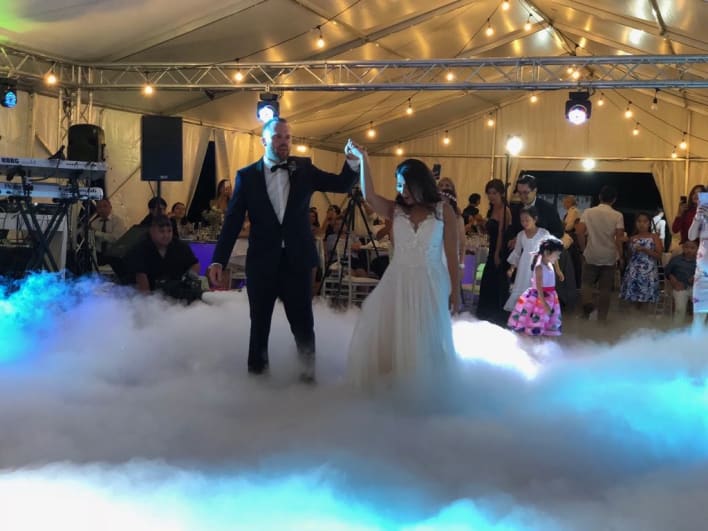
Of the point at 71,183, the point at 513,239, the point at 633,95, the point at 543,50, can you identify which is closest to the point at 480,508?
the point at 513,239

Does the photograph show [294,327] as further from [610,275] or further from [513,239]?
[610,275]

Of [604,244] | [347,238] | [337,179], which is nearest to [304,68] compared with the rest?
[347,238]

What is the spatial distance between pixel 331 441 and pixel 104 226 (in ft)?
24.6

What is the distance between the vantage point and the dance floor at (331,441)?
7.89 feet

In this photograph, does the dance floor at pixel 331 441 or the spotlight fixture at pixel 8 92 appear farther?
the spotlight fixture at pixel 8 92

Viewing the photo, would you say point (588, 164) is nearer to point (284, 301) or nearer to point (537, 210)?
point (537, 210)

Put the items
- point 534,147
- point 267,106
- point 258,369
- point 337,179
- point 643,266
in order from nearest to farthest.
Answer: point 337,179 < point 258,369 < point 643,266 < point 267,106 < point 534,147

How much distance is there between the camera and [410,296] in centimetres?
387

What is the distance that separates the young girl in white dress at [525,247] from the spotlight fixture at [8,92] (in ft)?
19.2

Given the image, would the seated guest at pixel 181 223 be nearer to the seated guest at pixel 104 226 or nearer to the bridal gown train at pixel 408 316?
the seated guest at pixel 104 226

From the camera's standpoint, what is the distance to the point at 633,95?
606 inches

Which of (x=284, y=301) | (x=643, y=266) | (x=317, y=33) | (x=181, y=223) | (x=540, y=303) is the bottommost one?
(x=540, y=303)

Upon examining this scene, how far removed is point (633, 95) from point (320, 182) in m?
13.4

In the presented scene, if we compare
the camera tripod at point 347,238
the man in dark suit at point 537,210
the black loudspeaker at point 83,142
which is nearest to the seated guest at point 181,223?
the black loudspeaker at point 83,142
